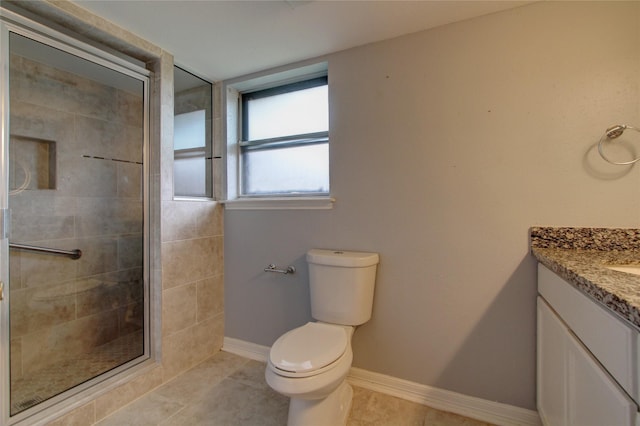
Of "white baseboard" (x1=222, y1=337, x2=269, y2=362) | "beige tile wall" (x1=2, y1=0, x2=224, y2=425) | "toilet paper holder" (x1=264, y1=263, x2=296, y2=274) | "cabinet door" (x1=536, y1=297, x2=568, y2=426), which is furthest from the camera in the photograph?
"white baseboard" (x1=222, y1=337, x2=269, y2=362)

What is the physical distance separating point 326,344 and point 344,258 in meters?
0.46

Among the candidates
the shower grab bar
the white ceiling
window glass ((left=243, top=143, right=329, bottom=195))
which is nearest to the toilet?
window glass ((left=243, top=143, right=329, bottom=195))

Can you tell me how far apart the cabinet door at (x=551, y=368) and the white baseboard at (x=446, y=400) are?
0.46 ft

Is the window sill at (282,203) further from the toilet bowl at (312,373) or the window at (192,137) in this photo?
the toilet bowl at (312,373)

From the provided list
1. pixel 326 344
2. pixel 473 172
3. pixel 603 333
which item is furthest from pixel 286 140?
pixel 603 333

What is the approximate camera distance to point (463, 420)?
149 cm

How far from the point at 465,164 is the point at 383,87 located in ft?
2.14

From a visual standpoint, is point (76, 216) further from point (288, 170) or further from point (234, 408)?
point (234, 408)

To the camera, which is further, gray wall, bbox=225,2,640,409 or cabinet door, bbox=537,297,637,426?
gray wall, bbox=225,2,640,409

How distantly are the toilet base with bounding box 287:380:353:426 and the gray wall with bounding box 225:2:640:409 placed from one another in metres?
0.43

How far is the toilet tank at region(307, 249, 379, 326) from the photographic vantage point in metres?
1.63

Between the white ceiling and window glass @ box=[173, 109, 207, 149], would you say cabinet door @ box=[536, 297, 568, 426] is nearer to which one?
the white ceiling

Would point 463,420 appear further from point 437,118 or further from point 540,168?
point 437,118

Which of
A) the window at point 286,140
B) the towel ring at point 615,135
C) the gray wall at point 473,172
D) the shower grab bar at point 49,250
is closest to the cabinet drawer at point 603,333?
the gray wall at point 473,172
